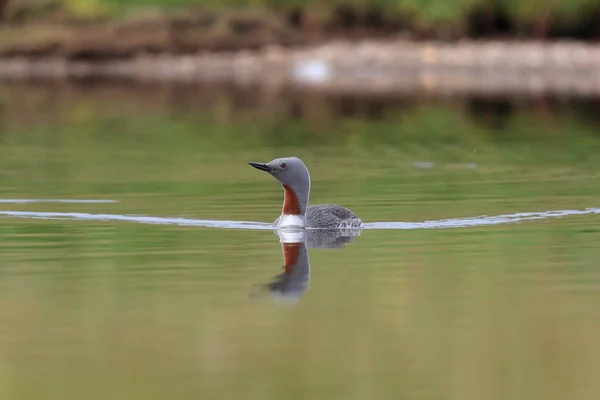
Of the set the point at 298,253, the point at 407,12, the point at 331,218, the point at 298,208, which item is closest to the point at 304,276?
the point at 298,253

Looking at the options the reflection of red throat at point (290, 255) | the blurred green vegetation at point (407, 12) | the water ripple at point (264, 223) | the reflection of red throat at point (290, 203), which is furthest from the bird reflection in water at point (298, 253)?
the blurred green vegetation at point (407, 12)

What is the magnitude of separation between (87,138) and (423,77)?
2413 centimetres

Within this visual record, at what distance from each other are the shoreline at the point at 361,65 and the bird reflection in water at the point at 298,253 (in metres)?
32.8

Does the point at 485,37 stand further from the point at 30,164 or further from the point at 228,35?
the point at 30,164

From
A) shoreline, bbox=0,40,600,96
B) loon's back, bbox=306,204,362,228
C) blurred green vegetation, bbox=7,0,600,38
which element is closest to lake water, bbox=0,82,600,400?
loon's back, bbox=306,204,362,228

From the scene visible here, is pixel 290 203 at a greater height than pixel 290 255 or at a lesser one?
greater

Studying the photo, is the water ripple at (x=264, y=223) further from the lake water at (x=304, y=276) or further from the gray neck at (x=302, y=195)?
the gray neck at (x=302, y=195)

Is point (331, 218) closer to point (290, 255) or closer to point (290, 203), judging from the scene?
point (290, 203)

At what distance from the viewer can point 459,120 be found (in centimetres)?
3195

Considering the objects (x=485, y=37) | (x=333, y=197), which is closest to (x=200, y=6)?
(x=485, y=37)

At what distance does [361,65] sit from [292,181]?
4010cm

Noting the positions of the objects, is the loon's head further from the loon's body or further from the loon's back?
the loon's back

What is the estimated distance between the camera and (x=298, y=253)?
13133mm

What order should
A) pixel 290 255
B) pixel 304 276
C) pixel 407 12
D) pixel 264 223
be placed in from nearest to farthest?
pixel 304 276
pixel 290 255
pixel 264 223
pixel 407 12
